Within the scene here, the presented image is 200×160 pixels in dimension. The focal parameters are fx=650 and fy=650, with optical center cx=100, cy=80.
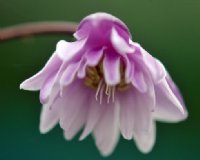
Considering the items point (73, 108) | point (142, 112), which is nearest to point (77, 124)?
point (73, 108)

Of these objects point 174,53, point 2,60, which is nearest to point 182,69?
point 174,53

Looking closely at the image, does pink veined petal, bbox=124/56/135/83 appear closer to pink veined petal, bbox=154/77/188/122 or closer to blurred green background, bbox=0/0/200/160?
pink veined petal, bbox=154/77/188/122

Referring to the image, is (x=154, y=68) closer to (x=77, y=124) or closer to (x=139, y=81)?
(x=139, y=81)

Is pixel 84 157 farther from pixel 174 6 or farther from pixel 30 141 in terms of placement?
pixel 174 6

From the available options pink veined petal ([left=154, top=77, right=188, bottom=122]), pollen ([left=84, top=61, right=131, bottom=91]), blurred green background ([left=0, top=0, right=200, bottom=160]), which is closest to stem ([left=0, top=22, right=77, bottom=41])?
pollen ([left=84, top=61, right=131, bottom=91])

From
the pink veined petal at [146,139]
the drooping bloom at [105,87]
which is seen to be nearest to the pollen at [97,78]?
the drooping bloom at [105,87]

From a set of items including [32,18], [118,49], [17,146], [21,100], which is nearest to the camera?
[118,49]
